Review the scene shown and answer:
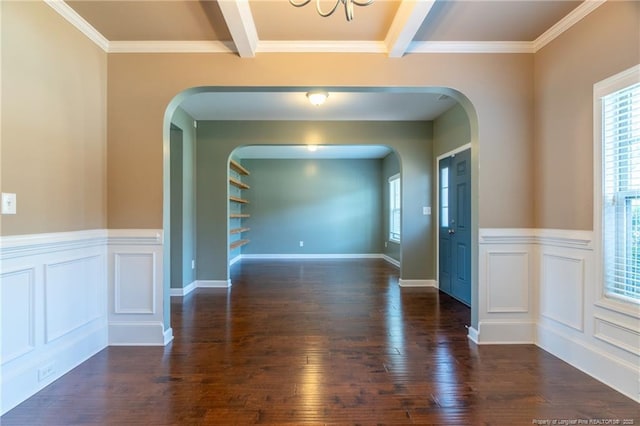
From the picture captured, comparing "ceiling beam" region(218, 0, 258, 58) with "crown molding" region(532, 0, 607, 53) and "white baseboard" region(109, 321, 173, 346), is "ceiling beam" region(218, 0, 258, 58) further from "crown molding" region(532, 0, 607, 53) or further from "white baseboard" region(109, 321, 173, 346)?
"white baseboard" region(109, 321, 173, 346)

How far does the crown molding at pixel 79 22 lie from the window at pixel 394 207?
229 inches

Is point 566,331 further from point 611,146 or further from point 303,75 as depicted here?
point 303,75

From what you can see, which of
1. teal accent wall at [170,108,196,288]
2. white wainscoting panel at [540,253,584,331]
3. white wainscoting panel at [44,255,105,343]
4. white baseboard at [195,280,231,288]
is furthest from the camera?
white baseboard at [195,280,231,288]

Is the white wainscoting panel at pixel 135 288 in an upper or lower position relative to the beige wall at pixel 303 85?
lower

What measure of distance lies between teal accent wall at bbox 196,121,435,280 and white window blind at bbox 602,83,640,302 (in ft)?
A: 9.80

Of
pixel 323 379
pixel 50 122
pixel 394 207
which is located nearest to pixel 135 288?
pixel 50 122

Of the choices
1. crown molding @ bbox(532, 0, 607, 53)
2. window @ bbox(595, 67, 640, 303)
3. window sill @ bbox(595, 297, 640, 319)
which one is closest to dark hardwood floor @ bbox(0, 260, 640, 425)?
window sill @ bbox(595, 297, 640, 319)

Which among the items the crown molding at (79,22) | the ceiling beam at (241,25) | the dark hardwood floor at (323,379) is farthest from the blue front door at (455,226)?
the crown molding at (79,22)

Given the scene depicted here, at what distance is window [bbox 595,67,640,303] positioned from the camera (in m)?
2.11

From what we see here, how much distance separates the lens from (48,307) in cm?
229

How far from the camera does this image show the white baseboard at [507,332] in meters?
2.96

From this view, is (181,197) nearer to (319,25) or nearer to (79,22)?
(79,22)

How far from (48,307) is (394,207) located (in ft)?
21.7

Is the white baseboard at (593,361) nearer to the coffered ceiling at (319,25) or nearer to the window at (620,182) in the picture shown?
the window at (620,182)
